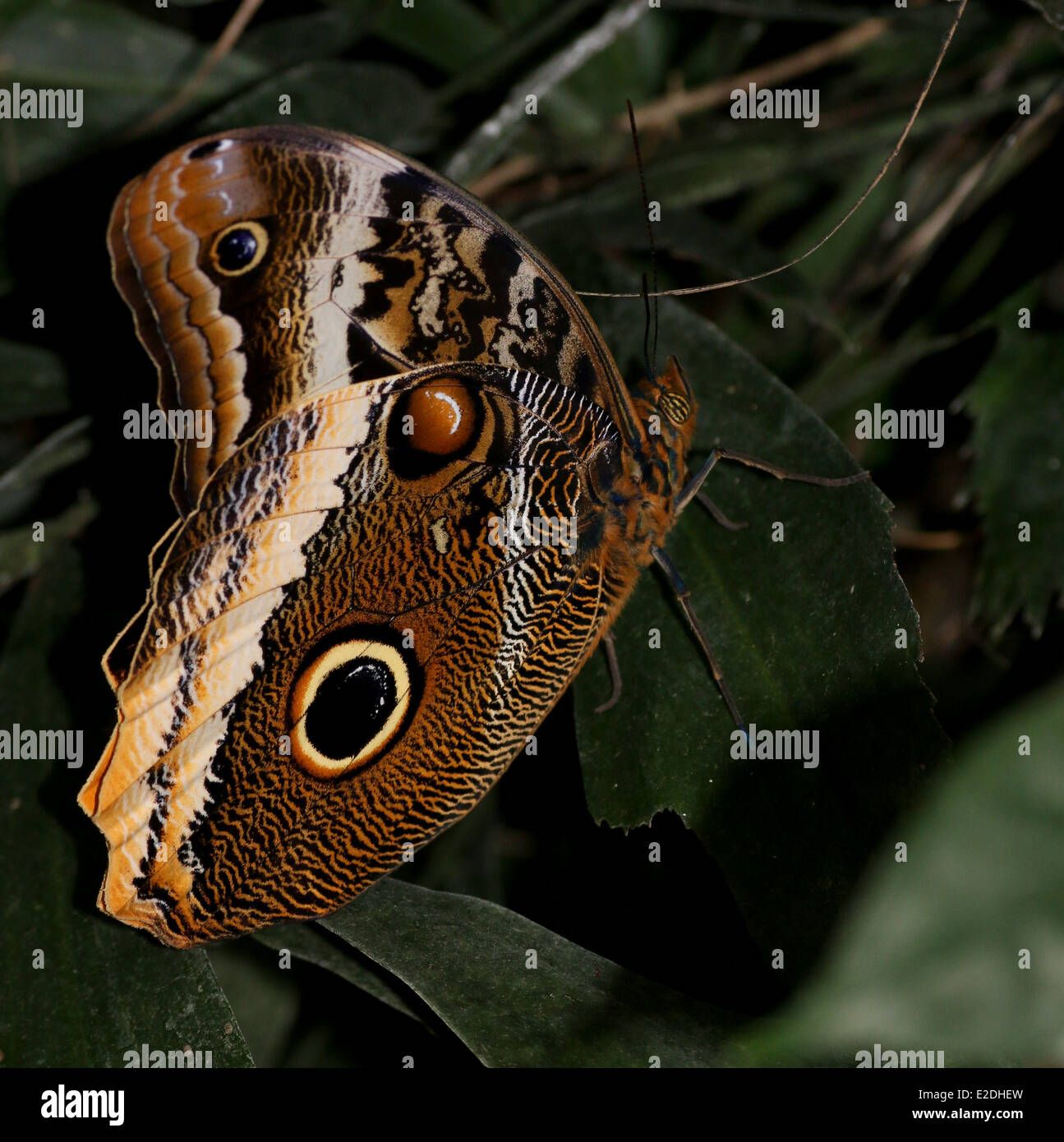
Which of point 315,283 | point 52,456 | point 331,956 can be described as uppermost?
point 315,283

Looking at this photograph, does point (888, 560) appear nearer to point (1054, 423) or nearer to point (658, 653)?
point (658, 653)

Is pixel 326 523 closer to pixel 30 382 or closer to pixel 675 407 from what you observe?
pixel 675 407

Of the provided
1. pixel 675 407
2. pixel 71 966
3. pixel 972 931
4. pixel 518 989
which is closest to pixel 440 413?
pixel 675 407

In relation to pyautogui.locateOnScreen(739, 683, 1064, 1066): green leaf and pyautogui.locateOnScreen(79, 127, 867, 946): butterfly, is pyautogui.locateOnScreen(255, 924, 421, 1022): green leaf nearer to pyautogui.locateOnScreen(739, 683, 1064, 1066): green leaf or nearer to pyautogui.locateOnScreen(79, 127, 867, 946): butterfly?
pyautogui.locateOnScreen(79, 127, 867, 946): butterfly

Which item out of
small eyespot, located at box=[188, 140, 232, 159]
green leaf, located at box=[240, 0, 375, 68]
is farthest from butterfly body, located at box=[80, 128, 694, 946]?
green leaf, located at box=[240, 0, 375, 68]

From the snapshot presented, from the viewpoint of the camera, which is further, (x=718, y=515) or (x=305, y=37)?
(x=305, y=37)

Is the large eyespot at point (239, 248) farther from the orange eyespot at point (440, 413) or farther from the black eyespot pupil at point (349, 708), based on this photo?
the black eyespot pupil at point (349, 708)
